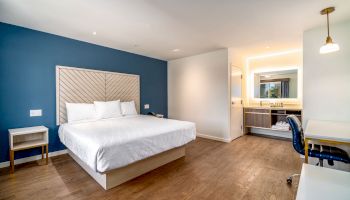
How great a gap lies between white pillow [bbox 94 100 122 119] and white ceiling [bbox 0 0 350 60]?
4.84 feet

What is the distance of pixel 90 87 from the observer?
12.6 ft

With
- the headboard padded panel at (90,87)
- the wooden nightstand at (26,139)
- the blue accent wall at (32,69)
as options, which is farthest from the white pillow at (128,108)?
the wooden nightstand at (26,139)

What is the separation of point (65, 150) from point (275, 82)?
5.92m

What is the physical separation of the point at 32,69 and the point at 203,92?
404 cm

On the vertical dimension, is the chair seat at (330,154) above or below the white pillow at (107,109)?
below

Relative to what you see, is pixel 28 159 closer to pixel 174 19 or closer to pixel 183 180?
pixel 183 180

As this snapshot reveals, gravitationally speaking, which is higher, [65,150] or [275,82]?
[275,82]

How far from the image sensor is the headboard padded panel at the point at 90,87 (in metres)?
3.41

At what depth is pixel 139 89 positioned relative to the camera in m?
4.92

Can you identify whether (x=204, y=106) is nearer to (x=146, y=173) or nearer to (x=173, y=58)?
(x=173, y=58)

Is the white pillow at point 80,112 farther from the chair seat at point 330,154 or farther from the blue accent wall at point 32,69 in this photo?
the chair seat at point 330,154

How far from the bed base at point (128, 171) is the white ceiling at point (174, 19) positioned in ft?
7.69

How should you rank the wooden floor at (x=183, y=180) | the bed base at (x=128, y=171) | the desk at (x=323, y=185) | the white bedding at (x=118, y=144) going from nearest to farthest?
1. the desk at (x=323, y=185)
2. the white bedding at (x=118, y=144)
3. the wooden floor at (x=183, y=180)
4. the bed base at (x=128, y=171)

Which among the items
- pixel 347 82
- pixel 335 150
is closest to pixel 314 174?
pixel 335 150
